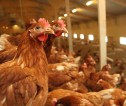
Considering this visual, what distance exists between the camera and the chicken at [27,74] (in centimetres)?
135

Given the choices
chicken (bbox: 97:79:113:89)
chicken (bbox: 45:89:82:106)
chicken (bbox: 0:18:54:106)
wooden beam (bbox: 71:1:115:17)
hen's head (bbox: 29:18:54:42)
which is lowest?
chicken (bbox: 97:79:113:89)

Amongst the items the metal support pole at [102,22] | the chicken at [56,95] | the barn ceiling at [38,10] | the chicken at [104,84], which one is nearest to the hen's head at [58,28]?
the chicken at [56,95]

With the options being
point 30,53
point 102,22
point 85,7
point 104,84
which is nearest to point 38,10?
point 85,7

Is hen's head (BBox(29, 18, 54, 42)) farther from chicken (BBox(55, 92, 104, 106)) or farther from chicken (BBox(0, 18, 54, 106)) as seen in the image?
chicken (BBox(55, 92, 104, 106))

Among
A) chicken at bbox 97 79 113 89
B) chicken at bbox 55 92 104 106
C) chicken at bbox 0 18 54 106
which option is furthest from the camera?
chicken at bbox 97 79 113 89

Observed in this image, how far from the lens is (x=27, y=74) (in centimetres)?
139

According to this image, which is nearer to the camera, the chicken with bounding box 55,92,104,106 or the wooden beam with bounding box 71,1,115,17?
the chicken with bounding box 55,92,104,106

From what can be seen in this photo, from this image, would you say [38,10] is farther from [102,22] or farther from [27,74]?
[27,74]

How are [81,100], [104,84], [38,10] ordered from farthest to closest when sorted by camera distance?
1. [38,10]
2. [104,84]
3. [81,100]

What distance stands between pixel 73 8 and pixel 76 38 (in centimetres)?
78

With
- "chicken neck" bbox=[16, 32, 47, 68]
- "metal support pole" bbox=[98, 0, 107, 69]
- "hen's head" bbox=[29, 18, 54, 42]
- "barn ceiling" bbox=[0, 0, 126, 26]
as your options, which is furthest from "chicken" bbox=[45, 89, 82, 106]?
"barn ceiling" bbox=[0, 0, 126, 26]

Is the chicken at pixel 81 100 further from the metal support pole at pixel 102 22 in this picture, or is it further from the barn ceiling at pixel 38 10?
the barn ceiling at pixel 38 10

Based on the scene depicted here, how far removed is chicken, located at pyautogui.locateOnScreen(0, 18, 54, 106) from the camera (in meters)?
1.35

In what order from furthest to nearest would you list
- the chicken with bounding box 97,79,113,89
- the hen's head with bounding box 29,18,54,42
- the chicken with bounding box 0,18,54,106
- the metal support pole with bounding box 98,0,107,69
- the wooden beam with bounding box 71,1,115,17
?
the wooden beam with bounding box 71,1,115,17 < the metal support pole with bounding box 98,0,107,69 < the chicken with bounding box 97,79,113,89 < the hen's head with bounding box 29,18,54,42 < the chicken with bounding box 0,18,54,106
